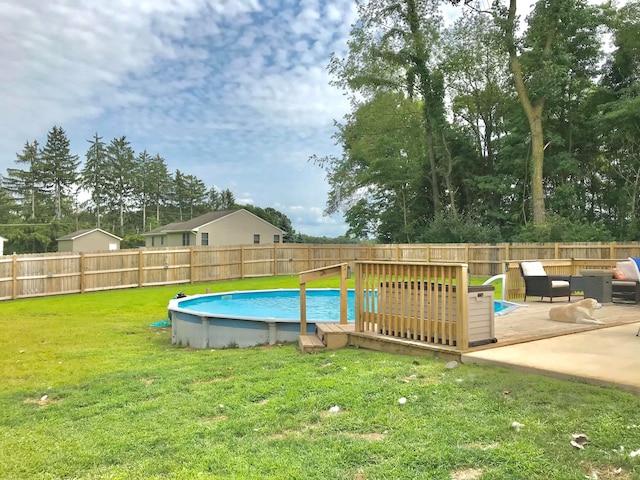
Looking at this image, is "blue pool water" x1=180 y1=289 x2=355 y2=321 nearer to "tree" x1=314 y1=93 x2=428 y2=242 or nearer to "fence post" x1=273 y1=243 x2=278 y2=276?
"fence post" x1=273 y1=243 x2=278 y2=276

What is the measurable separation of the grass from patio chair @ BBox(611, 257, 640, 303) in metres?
6.00

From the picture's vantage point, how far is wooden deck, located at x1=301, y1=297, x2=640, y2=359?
4.64 metres

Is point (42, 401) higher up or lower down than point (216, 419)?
lower down

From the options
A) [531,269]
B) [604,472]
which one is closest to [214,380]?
[604,472]

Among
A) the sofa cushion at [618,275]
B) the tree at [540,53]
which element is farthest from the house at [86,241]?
the sofa cushion at [618,275]

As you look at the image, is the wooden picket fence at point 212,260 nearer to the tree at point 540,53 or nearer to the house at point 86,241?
the tree at point 540,53

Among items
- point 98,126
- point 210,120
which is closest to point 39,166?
point 98,126

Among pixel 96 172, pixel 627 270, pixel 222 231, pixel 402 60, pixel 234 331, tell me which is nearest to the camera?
pixel 234 331

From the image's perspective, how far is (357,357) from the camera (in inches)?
185

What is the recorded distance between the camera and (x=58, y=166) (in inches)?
1763

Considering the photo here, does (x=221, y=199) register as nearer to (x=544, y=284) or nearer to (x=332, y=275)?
(x=544, y=284)

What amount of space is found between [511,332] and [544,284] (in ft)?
11.7

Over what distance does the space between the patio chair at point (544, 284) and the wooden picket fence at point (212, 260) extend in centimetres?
304

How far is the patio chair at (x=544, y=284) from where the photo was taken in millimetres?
8438
